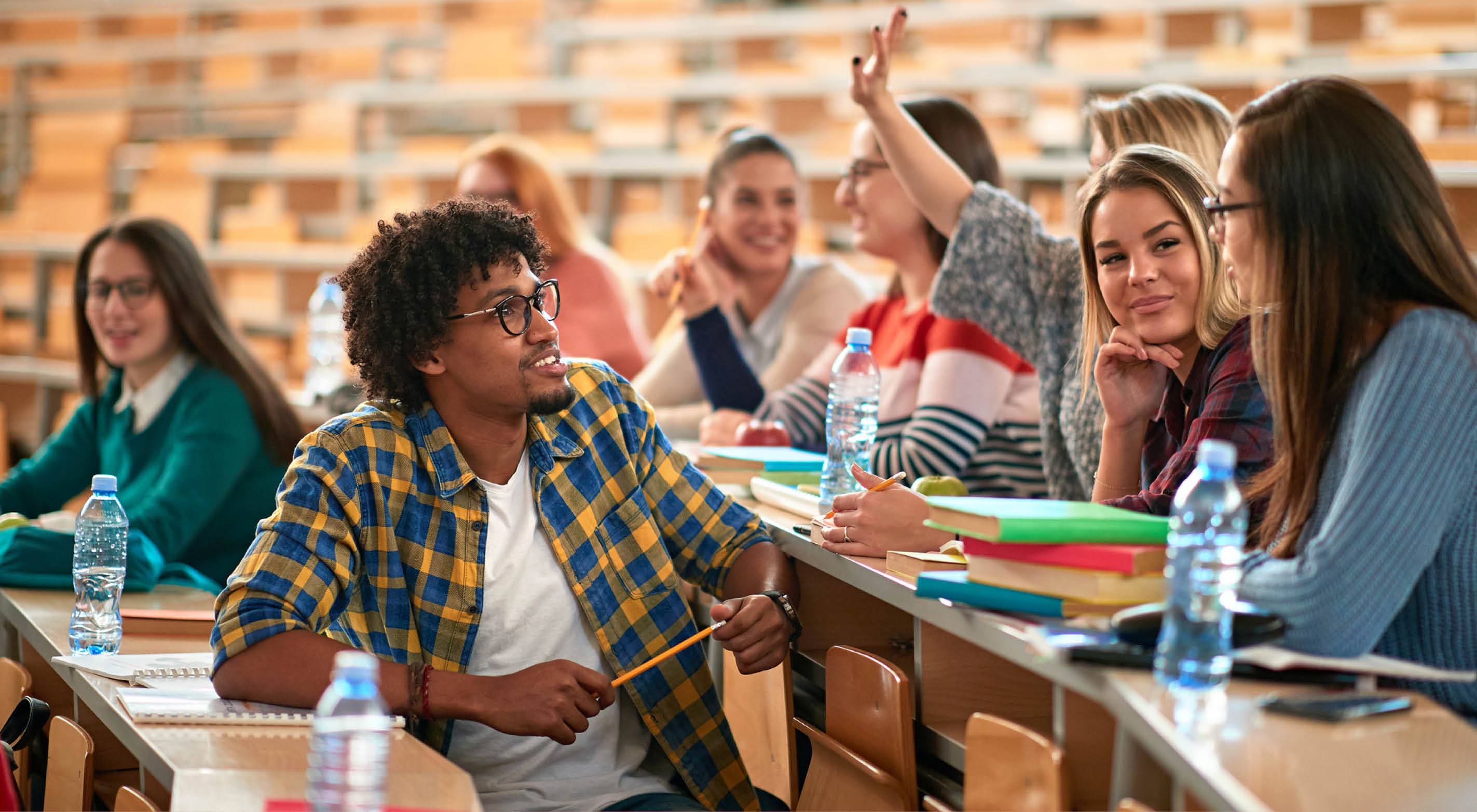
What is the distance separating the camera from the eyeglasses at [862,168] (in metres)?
2.65

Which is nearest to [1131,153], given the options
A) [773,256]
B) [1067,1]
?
[773,256]

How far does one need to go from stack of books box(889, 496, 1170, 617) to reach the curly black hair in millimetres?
755

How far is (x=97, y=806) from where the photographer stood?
2057 mm

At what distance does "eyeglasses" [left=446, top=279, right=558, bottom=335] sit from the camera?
5.87 ft

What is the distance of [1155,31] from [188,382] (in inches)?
165

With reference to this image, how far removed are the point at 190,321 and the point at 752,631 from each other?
158 centimetres

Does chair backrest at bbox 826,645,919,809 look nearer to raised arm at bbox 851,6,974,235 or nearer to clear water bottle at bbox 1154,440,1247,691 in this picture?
clear water bottle at bbox 1154,440,1247,691

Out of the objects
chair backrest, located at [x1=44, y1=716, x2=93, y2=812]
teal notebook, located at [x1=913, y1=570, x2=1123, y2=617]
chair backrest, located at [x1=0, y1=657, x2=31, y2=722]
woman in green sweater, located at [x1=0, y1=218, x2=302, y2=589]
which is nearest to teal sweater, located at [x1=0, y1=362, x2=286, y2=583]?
woman in green sweater, located at [x1=0, y1=218, x2=302, y2=589]

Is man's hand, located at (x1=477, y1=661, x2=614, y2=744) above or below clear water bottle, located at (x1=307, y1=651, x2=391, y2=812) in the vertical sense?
below

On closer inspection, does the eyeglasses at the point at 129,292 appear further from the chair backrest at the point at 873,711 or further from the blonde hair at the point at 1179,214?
the blonde hair at the point at 1179,214

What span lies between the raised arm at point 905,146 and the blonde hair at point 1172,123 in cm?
27

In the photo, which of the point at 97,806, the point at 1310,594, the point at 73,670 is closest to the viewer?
the point at 1310,594

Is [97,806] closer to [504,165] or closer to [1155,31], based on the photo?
[504,165]

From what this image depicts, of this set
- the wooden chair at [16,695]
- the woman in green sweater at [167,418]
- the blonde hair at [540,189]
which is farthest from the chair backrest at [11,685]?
the blonde hair at [540,189]
